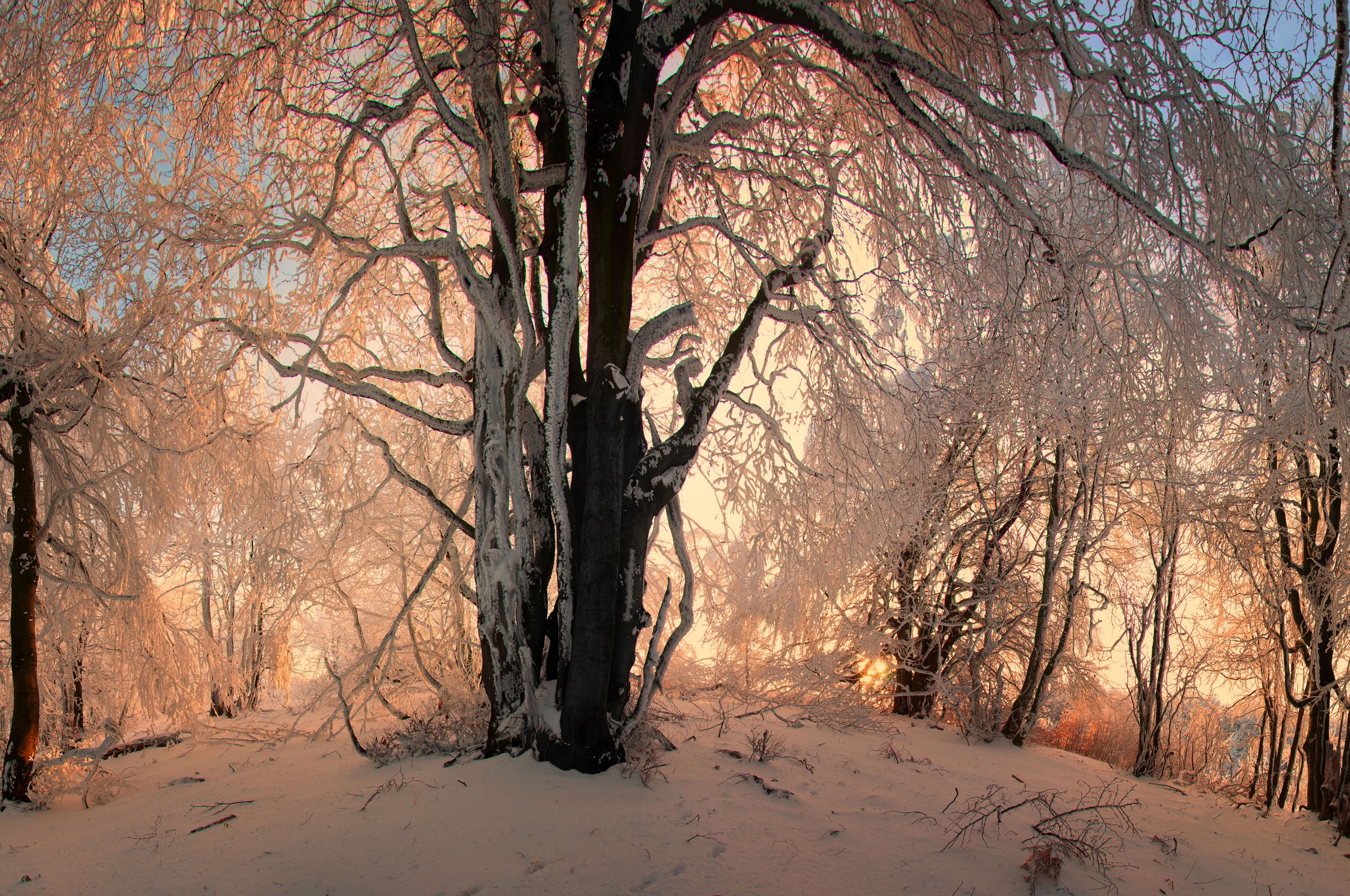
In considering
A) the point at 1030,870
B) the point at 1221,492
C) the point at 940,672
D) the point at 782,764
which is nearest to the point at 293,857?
the point at 782,764

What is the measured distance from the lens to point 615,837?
3.31 metres

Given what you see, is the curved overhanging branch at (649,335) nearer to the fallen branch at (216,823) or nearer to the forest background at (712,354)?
the forest background at (712,354)

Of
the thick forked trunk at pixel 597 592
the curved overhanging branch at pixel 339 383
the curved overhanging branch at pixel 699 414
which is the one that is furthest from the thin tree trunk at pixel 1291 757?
the curved overhanging branch at pixel 339 383

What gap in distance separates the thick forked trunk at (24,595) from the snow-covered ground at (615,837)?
25.7 inches

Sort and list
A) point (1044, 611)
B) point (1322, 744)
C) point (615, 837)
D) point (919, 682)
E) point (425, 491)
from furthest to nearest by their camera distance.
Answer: point (919, 682), point (1044, 611), point (1322, 744), point (425, 491), point (615, 837)

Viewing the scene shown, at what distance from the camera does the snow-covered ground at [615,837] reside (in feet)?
10.1

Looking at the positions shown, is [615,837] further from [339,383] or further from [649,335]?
[339,383]

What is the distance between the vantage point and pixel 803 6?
3746mm

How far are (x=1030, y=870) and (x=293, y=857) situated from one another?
3.22 m

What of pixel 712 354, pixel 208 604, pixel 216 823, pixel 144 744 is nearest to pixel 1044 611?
pixel 712 354

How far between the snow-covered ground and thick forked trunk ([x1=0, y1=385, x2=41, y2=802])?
0.65m

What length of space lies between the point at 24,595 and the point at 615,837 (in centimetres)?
519

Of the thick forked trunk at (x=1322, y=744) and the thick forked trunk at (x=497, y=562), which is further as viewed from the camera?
the thick forked trunk at (x=1322, y=744)

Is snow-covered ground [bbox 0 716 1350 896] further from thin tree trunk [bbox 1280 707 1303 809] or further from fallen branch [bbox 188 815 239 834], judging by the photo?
thin tree trunk [bbox 1280 707 1303 809]
